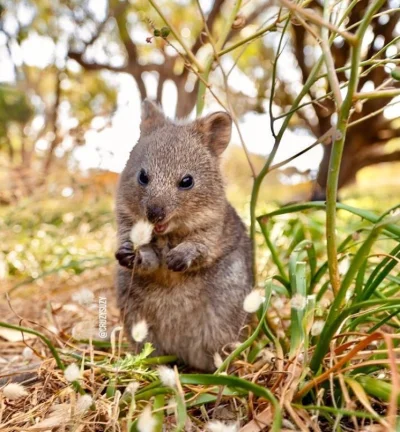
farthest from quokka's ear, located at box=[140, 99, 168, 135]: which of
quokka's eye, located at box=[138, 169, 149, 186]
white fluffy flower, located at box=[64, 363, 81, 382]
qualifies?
white fluffy flower, located at box=[64, 363, 81, 382]

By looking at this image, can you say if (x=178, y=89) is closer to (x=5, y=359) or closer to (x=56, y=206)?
(x=56, y=206)

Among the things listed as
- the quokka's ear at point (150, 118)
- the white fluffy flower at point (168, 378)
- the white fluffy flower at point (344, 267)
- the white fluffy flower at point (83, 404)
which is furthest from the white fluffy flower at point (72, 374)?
the quokka's ear at point (150, 118)

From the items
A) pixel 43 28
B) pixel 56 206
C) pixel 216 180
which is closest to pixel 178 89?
pixel 43 28

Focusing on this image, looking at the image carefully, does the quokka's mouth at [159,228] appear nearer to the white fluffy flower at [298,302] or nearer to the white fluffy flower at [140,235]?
the white fluffy flower at [140,235]

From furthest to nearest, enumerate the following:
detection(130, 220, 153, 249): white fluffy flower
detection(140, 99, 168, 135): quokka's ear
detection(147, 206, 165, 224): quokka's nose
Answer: detection(140, 99, 168, 135): quokka's ear
detection(147, 206, 165, 224): quokka's nose
detection(130, 220, 153, 249): white fluffy flower

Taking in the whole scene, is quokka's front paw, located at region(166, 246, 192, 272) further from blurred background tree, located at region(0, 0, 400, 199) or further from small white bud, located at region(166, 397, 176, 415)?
blurred background tree, located at region(0, 0, 400, 199)
